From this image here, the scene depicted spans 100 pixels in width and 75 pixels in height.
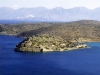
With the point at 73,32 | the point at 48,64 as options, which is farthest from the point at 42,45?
the point at 73,32

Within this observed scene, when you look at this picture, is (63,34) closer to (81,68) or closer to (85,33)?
(85,33)

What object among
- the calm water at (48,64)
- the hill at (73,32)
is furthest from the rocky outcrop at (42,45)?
the hill at (73,32)

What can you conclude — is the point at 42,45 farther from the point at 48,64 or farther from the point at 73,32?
the point at 73,32

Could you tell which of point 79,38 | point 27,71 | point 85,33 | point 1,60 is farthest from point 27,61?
point 85,33

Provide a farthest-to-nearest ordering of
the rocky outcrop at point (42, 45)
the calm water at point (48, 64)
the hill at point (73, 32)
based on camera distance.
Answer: the hill at point (73, 32) < the rocky outcrop at point (42, 45) < the calm water at point (48, 64)

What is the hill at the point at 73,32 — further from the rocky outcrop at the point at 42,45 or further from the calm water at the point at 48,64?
the calm water at the point at 48,64

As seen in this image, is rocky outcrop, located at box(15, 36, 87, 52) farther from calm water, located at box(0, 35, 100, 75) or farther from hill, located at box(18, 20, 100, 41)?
hill, located at box(18, 20, 100, 41)
